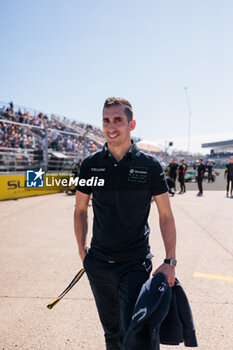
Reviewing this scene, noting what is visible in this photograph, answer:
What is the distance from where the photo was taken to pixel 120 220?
180 centimetres

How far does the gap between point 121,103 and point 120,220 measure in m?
0.76

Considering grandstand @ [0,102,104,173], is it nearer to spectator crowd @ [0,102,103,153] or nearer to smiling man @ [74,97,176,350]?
spectator crowd @ [0,102,103,153]

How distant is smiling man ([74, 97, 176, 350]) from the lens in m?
1.77

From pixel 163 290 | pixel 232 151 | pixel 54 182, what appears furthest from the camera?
pixel 232 151

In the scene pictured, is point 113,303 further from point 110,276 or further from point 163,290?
point 163,290

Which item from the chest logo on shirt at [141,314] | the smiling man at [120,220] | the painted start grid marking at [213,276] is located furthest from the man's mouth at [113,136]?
the painted start grid marking at [213,276]

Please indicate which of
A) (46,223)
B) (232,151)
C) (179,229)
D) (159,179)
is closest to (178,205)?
(179,229)

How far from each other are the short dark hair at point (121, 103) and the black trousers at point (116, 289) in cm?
97

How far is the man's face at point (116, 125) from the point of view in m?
1.85

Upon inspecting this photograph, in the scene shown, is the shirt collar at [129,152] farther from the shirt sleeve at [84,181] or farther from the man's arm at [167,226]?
the man's arm at [167,226]

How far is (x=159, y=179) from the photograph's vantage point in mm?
1855

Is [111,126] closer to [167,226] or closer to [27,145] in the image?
[167,226]

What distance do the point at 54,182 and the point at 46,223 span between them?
786 cm

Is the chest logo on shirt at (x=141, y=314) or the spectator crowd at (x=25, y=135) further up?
the spectator crowd at (x=25, y=135)
